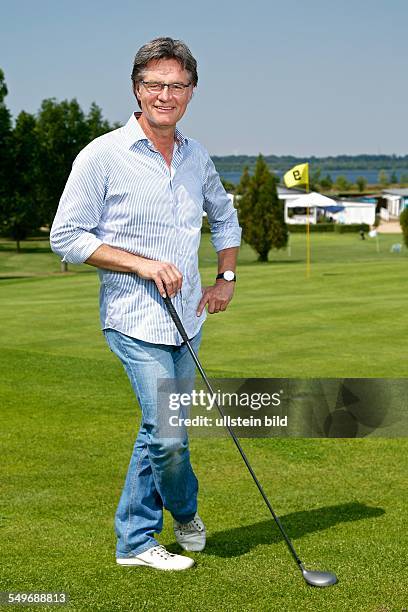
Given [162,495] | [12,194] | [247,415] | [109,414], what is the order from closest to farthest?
[162,495] → [247,415] → [109,414] → [12,194]

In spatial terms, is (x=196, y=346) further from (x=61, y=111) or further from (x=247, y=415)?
(x=61, y=111)

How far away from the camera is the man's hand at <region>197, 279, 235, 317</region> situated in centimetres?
445

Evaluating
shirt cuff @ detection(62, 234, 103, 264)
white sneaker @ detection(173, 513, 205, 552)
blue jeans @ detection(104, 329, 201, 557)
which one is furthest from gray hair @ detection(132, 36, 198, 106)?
white sneaker @ detection(173, 513, 205, 552)

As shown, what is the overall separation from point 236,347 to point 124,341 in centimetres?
901

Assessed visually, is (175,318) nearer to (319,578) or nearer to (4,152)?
(319,578)

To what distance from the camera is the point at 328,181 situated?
152375mm

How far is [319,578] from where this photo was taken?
13.2 feet

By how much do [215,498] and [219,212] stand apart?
173 cm

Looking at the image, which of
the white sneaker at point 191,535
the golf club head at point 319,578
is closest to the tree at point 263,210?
the white sneaker at point 191,535

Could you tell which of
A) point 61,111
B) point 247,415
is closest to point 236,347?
point 247,415

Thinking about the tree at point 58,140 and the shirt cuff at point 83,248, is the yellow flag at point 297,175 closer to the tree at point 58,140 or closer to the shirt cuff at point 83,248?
the tree at point 58,140

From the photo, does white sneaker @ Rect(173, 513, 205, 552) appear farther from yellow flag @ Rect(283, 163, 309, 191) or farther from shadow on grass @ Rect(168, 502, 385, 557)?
yellow flag @ Rect(283, 163, 309, 191)

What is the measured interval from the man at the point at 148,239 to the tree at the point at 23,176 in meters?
46.0

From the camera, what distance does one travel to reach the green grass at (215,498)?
13.1 feet
